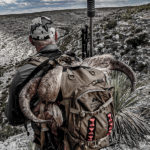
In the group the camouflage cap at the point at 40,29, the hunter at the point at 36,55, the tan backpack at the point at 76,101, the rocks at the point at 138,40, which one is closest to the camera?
the tan backpack at the point at 76,101

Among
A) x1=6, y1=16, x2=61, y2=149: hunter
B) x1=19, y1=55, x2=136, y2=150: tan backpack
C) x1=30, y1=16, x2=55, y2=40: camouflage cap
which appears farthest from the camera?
x1=30, y1=16, x2=55, y2=40: camouflage cap

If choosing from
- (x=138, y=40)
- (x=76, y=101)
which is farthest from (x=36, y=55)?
(x=138, y=40)

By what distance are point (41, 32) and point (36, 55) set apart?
26 cm

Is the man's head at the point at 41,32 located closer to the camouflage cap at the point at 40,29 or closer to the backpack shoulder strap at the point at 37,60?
the camouflage cap at the point at 40,29

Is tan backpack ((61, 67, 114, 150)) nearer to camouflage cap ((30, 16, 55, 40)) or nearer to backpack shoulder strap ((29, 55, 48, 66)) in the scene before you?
backpack shoulder strap ((29, 55, 48, 66))

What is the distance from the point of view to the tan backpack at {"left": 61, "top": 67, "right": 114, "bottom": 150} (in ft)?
4.80

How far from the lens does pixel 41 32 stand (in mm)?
1706

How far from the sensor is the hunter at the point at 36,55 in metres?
1.58

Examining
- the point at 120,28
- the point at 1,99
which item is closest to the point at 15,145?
the point at 1,99

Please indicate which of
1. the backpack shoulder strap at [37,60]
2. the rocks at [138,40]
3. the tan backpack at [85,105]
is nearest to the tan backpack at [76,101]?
the tan backpack at [85,105]

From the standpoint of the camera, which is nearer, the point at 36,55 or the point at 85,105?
the point at 85,105

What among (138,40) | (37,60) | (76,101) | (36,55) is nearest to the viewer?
(76,101)

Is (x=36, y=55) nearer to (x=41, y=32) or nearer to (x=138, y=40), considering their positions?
(x=41, y=32)

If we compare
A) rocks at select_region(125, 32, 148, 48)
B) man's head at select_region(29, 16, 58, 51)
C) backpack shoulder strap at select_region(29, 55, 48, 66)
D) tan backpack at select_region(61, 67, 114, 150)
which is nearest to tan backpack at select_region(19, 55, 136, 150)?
tan backpack at select_region(61, 67, 114, 150)
